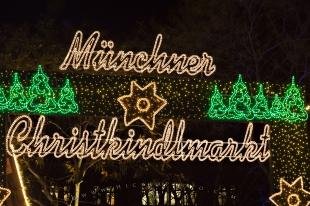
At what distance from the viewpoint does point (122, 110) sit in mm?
10234

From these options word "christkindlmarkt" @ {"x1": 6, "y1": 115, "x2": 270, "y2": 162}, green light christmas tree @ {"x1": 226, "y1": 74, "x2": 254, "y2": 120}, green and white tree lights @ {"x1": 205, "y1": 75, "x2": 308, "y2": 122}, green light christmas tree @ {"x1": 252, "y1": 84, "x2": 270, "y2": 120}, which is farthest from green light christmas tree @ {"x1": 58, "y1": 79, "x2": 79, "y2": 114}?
green light christmas tree @ {"x1": 252, "y1": 84, "x2": 270, "y2": 120}

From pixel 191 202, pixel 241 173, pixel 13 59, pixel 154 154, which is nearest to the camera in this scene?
pixel 154 154

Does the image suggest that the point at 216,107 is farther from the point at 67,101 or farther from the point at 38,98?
the point at 38,98

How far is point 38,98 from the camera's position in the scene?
9984 millimetres

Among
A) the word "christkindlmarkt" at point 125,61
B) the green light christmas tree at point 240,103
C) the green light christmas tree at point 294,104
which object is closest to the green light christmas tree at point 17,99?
the word "christkindlmarkt" at point 125,61

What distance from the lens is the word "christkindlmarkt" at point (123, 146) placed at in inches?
385

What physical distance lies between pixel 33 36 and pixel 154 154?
4.76 m

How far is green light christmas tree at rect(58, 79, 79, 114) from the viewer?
10.0 meters

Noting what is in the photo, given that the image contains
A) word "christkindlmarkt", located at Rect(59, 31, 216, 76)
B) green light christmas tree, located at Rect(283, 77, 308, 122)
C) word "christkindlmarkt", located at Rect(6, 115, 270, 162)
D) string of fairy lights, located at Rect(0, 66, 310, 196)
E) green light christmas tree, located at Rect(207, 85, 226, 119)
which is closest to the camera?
word "christkindlmarkt", located at Rect(6, 115, 270, 162)

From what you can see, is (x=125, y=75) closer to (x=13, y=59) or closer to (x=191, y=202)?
(x=13, y=59)

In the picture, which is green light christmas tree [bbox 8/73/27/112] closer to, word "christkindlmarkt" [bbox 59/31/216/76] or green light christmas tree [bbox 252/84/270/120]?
word "christkindlmarkt" [bbox 59/31/216/76]

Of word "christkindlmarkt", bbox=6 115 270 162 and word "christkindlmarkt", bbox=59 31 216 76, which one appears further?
word "christkindlmarkt", bbox=59 31 216 76

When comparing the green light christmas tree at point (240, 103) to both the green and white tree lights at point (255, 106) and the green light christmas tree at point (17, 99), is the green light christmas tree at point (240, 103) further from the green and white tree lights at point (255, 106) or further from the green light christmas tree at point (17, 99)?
the green light christmas tree at point (17, 99)

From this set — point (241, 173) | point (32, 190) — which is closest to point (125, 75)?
point (32, 190)
